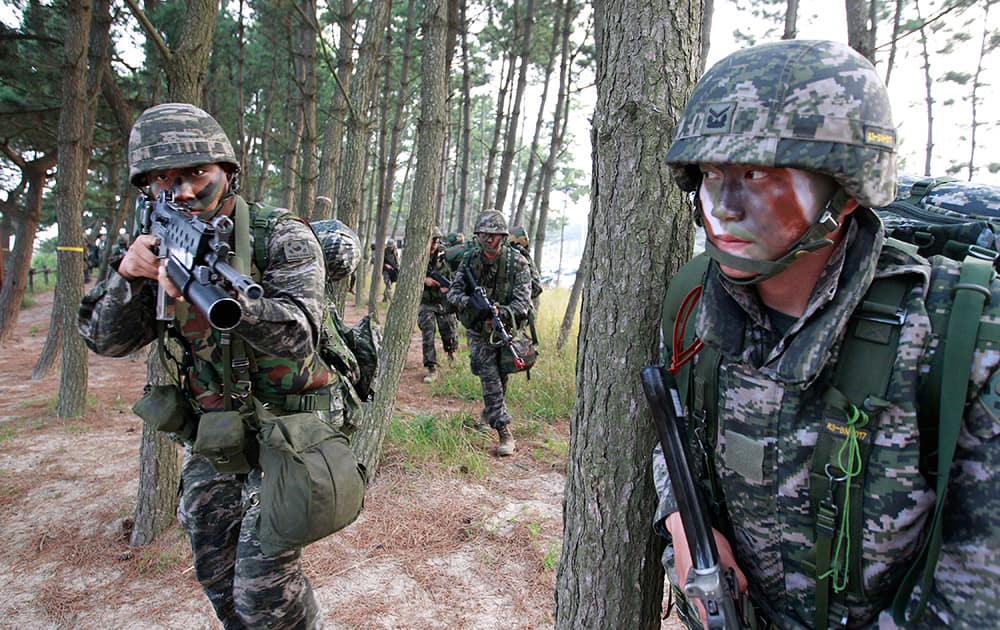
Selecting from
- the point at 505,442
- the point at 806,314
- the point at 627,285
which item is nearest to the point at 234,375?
the point at 627,285

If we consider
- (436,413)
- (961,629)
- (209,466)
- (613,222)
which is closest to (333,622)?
(209,466)

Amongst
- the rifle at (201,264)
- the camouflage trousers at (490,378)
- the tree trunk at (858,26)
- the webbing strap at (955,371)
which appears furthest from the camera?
the camouflage trousers at (490,378)

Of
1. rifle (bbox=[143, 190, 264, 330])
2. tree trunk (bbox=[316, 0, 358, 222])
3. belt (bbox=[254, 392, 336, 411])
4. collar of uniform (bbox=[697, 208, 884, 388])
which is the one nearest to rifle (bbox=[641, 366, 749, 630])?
collar of uniform (bbox=[697, 208, 884, 388])

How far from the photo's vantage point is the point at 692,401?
1406 mm

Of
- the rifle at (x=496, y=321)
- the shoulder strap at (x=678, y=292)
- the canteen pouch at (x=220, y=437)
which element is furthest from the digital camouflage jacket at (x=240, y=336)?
the rifle at (x=496, y=321)

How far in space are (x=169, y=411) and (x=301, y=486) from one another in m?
0.72

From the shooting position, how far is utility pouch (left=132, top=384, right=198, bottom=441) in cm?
213

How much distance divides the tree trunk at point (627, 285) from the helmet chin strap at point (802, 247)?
0.49 meters

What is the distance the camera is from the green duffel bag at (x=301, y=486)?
184 cm

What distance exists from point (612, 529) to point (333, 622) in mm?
1854

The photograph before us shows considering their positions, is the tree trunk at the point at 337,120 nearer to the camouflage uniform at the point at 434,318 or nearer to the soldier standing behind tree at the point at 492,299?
the soldier standing behind tree at the point at 492,299

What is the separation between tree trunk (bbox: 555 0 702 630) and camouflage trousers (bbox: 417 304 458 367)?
6.01 m

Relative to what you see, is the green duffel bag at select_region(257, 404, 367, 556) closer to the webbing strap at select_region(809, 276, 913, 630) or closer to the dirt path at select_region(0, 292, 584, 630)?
the dirt path at select_region(0, 292, 584, 630)

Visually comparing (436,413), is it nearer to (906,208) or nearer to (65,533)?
(65,533)
